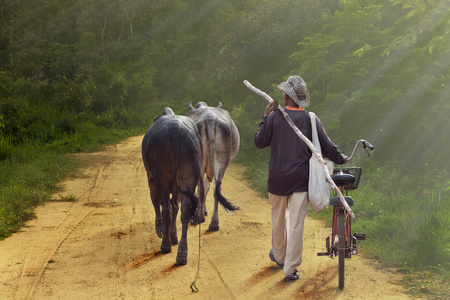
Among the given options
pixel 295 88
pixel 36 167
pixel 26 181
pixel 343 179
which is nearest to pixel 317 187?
pixel 343 179

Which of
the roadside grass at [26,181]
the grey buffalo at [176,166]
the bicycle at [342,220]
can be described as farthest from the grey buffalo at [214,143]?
the roadside grass at [26,181]

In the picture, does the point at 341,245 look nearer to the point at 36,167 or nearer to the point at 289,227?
the point at 289,227

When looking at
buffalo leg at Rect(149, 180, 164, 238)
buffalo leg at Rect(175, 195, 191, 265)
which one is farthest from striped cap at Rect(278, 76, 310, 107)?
buffalo leg at Rect(149, 180, 164, 238)

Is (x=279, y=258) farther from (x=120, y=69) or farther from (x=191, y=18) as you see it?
(x=191, y=18)

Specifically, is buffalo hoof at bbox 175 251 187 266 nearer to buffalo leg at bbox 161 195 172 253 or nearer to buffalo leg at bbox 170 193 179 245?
buffalo leg at bbox 161 195 172 253

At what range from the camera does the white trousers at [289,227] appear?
4574mm

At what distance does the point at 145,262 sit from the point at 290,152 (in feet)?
7.13

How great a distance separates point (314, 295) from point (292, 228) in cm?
63

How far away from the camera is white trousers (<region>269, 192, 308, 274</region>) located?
4.57 meters

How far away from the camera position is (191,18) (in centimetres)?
3500

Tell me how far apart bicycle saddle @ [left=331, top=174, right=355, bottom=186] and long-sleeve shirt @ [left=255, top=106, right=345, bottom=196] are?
16 centimetres

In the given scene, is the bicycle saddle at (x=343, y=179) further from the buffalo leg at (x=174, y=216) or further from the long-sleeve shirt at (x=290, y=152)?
the buffalo leg at (x=174, y=216)

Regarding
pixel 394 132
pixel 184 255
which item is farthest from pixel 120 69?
pixel 184 255

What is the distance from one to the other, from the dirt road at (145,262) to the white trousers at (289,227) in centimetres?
26
